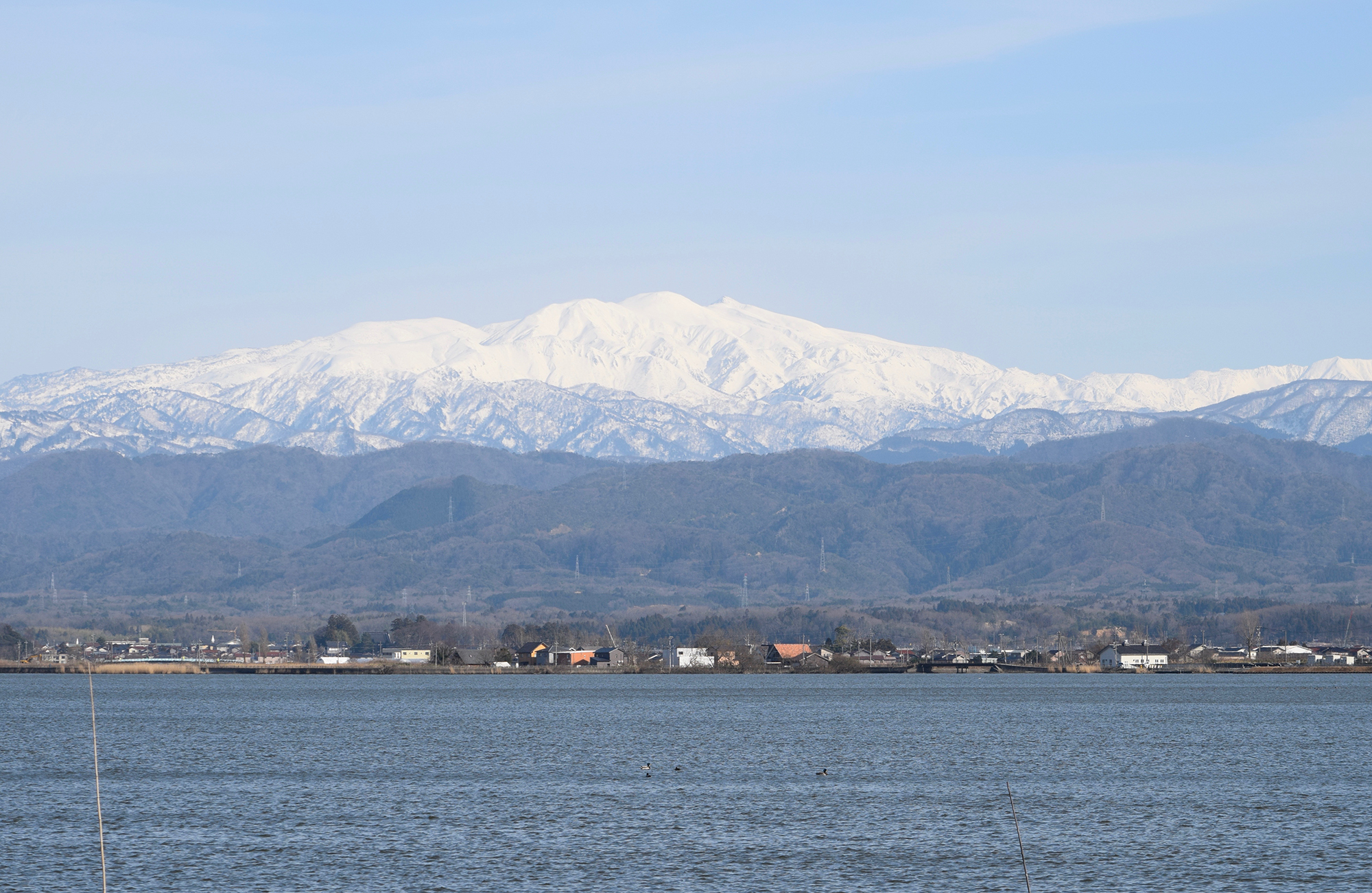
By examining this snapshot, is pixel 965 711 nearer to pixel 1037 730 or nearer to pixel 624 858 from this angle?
pixel 1037 730

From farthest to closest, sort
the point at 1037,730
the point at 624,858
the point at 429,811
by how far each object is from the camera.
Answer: the point at 1037,730 → the point at 429,811 → the point at 624,858

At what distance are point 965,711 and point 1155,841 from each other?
73.6 meters

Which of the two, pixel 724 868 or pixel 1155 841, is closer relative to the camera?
pixel 724 868

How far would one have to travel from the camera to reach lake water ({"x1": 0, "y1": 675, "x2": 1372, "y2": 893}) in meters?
48.4

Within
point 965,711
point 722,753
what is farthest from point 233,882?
point 965,711

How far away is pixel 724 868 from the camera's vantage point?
49.1 metres

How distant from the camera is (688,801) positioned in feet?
212

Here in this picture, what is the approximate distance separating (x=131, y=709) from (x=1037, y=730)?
7001cm

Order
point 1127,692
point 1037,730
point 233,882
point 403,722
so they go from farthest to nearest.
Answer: point 1127,692, point 403,722, point 1037,730, point 233,882

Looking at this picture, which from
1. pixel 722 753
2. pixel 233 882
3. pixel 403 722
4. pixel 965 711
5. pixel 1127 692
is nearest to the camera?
pixel 233 882

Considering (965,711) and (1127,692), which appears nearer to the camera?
(965,711)

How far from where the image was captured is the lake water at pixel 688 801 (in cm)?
4844

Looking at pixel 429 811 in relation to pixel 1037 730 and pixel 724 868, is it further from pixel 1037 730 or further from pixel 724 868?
pixel 1037 730

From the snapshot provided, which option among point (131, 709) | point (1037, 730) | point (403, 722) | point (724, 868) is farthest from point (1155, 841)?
point (131, 709)
